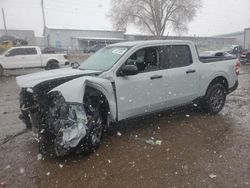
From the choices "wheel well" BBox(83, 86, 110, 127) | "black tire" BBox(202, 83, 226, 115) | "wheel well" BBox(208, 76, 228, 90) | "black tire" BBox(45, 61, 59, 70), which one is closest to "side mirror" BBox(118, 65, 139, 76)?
"wheel well" BBox(83, 86, 110, 127)

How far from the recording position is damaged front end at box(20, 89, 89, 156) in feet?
14.6

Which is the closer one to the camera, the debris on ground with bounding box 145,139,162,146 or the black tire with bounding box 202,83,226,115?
the debris on ground with bounding box 145,139,162,146

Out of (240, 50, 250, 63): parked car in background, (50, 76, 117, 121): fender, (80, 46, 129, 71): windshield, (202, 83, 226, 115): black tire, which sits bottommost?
(240, 50, 250, 63): parked car in background

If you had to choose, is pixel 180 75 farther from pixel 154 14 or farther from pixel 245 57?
pixel 154 14

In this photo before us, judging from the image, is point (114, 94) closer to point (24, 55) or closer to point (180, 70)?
point (180, 70)

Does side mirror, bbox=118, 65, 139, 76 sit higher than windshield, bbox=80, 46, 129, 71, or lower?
lower

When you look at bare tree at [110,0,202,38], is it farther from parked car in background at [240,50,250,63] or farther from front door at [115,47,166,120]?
front door at [115,47,166,120]

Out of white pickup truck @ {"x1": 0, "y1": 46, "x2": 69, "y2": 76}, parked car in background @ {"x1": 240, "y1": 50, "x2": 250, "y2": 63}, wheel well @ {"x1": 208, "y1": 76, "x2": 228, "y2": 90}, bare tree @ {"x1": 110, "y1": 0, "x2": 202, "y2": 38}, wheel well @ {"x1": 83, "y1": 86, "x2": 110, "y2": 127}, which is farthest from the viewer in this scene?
bare tree @ {"x1": 110, "y1": 0, "x2": 202, "y2": 38}

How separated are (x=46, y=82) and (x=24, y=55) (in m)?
15.2

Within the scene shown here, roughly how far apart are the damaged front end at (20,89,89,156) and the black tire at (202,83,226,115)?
344 cm

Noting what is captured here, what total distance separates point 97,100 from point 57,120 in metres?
0.80

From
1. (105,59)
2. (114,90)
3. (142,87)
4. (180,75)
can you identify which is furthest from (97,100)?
(180,75)

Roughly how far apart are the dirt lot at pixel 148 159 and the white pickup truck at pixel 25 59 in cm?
1288

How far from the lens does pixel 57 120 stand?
15.0 feet
